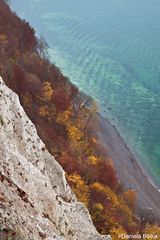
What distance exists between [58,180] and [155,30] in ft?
327

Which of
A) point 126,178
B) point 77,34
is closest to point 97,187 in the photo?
point 126,178

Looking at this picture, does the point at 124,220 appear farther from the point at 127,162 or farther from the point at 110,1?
the point at 110,1

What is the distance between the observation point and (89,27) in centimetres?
12962

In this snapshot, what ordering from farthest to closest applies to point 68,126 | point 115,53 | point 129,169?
point 115,53 < point 129,169 < point 68,126

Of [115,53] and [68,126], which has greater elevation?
[115,53]

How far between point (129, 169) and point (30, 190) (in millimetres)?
48444

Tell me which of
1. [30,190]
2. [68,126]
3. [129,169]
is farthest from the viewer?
[129,169]

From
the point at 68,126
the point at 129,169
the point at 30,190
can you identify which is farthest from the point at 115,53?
the point at 30,190

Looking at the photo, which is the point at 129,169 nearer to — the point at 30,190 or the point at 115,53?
the point at 30,190

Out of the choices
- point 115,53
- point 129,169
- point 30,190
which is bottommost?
point 30,190

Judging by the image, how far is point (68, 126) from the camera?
70062 mm

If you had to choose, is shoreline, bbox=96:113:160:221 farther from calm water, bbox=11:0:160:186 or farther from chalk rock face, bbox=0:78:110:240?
chalk rock face, bbox=0:78:110:240

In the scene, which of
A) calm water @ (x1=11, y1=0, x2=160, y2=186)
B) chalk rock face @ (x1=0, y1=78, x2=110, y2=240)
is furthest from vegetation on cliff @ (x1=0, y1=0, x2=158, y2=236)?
chalk rock face @ (x1=0, y1=78, x2=110, y2=240)

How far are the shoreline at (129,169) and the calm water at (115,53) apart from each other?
6.26 feet
